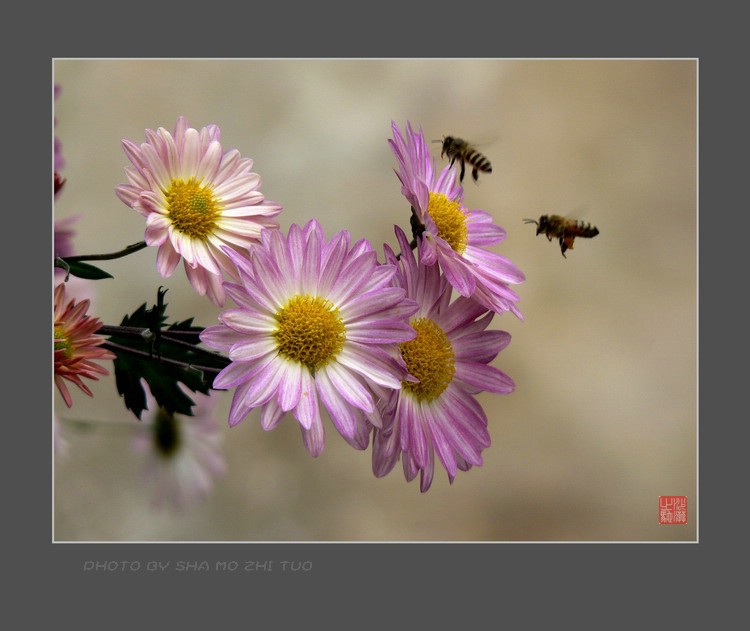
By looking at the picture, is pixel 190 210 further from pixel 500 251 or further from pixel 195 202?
pixel 500 251

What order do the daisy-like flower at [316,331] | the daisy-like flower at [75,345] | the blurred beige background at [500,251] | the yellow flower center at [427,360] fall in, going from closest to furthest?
the daisy-like flower at [316,331]
the yellow flower center at [427,360]
the daisy-like flower at [75,345]
the blurred beige background at [500,251]

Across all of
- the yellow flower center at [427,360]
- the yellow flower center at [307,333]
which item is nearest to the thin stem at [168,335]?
the yellow flower center at [307,333]

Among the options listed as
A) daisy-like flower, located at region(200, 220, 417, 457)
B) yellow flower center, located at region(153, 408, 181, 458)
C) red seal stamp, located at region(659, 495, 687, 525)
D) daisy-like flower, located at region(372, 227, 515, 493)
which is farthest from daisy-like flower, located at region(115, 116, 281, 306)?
red seal stamp, located at region(659, 495, 687, 525)

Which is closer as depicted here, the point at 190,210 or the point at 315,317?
the point at 315,317

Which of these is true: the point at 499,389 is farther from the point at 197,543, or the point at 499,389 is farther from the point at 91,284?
the point at 91,284

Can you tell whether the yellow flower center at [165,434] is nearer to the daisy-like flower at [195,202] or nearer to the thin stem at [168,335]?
the thin stem at [168,335]

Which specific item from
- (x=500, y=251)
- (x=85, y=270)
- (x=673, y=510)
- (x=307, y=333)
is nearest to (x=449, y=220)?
(x=307, y=333)

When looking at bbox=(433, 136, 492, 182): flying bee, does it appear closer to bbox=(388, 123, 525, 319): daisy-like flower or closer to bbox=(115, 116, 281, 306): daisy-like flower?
bbox=(388, 123, 525, 319): daisy-like flower
